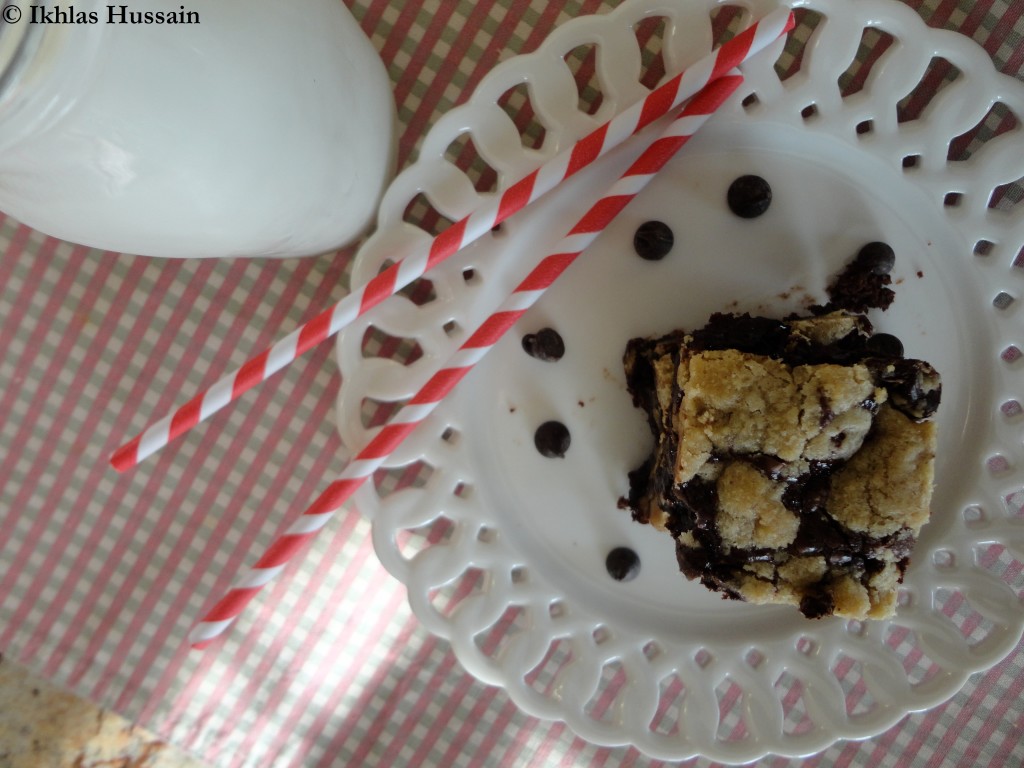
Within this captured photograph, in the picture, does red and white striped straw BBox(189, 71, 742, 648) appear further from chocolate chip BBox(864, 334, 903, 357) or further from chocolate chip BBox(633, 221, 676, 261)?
chocolate chip BBox(864, 334, 903, 357)

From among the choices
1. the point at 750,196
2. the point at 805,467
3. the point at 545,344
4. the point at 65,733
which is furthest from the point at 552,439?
the point at 65,733

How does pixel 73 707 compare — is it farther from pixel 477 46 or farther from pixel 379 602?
pixel 477 46

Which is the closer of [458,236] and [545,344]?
[458,236]

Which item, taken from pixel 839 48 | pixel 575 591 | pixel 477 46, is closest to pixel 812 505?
pixel 575 591

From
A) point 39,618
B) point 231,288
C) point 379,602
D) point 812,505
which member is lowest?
point 39,618

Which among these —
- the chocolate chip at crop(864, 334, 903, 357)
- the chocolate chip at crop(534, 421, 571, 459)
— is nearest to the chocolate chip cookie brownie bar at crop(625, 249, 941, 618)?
the chocolate chip at crop(864, 334, 903, 357)

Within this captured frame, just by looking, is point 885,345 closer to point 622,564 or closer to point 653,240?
point 653,240

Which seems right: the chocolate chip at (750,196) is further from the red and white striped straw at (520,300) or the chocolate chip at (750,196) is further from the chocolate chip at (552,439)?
→ the chocolate chip at (552,439)
